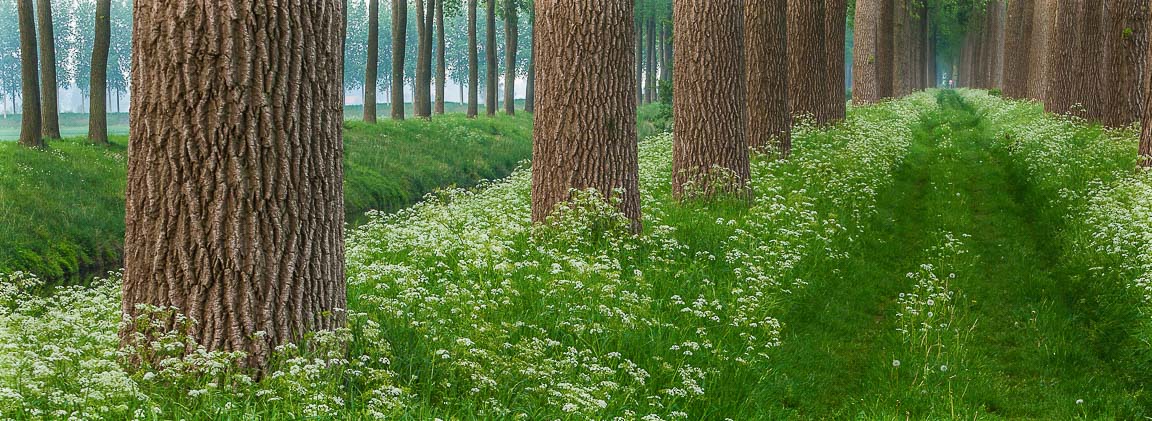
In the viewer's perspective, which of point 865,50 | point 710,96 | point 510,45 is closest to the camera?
point 710,96

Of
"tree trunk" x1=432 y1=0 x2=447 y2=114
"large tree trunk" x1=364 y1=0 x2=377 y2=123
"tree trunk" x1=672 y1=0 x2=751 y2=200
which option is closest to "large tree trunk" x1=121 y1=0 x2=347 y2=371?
"tree trunk" x1=672 y1=0 x2=751 y2=200

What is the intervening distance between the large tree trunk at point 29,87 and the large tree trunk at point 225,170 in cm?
1764

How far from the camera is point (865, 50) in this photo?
95.5 feet

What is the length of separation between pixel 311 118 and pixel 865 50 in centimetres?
2674

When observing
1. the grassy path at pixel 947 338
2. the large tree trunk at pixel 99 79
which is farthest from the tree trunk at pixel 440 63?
the grassy path at pixel 947 338

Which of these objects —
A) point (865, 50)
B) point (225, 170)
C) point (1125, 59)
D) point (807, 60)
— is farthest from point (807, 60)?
point (225, 170)

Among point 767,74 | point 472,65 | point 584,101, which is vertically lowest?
point 584,101

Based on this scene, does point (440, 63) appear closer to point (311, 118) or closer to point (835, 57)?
point (835, 57)

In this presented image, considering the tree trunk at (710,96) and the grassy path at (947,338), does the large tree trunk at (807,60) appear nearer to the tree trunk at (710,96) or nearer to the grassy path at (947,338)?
the tree trunk at (710,96)

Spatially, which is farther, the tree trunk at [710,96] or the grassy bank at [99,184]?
the grassy bank at [99,184]

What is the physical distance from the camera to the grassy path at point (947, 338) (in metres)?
6.37

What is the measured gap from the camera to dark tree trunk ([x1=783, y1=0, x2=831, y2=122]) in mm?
18250

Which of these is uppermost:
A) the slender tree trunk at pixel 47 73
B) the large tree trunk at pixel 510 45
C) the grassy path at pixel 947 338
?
the large tree trunk at pixel 510 45

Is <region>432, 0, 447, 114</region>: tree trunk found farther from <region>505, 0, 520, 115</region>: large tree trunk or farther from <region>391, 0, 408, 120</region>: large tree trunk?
<region>391, 0, 408, 120</region>: large tree trunk
